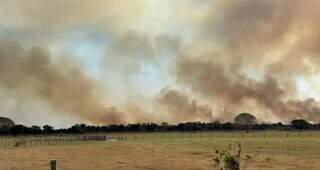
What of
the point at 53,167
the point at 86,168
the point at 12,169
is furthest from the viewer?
the point at 86,168

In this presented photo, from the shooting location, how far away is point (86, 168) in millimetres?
41719

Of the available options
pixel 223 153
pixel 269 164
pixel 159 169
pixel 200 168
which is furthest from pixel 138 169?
pixel 223 153

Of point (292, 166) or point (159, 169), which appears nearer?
point (159, 169)

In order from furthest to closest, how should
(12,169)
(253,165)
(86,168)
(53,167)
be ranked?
1. (253,165)
2. (86,168)
3. (12,169)
4. (53,167)

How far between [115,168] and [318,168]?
16.0 m

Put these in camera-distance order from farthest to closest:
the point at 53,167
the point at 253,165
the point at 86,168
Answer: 1. the point at 253,165
2. the point at 86,168
3. the point at 53,167

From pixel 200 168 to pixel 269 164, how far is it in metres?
8.34

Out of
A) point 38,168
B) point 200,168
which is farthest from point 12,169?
point 200,168

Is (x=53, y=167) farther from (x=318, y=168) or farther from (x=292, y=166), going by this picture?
(x=292, y=166)

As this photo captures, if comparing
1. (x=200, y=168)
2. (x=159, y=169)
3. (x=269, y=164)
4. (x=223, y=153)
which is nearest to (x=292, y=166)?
(x=269, y=164)

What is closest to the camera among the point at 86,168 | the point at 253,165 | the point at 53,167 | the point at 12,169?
the point at 53,167

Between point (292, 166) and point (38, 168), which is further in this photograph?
point (292, 166)

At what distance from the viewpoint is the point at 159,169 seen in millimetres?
43156

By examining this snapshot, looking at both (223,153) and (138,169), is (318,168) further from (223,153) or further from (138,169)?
(223,153)
